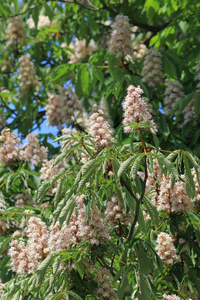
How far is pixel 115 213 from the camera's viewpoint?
12.3 ft

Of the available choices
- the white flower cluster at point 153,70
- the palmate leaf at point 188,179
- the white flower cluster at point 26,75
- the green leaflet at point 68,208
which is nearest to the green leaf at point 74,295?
the green leaflet at point 68,208

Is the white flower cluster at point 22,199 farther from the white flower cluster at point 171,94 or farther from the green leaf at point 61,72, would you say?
the white flower cluster at point 171,94

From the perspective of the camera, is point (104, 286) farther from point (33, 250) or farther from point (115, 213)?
point (33, 250)

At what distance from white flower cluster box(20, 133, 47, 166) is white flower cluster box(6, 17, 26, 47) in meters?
2.59

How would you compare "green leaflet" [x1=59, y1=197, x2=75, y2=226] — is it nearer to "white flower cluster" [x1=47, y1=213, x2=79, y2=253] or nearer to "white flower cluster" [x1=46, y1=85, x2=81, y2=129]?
"white flower cluster" [x1=47, y1=213, x2=79, y2=253]

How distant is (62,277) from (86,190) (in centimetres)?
61

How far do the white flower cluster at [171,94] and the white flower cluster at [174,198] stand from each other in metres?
1.91

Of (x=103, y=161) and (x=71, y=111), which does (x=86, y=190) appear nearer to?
(x=103, y=161)

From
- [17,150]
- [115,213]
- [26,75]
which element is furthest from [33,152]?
[115,213]

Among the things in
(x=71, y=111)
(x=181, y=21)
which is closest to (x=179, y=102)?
(x=71, y=111)

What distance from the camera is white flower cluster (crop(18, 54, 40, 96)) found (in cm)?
712

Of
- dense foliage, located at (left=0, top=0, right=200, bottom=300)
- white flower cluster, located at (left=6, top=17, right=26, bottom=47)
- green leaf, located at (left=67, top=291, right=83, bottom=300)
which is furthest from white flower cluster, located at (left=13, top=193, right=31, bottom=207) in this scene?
white flower cluster, located at (left=6, top=17, right=26, bottom=47)

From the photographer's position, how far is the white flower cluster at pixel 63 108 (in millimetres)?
5914

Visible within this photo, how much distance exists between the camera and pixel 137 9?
7.70 m
